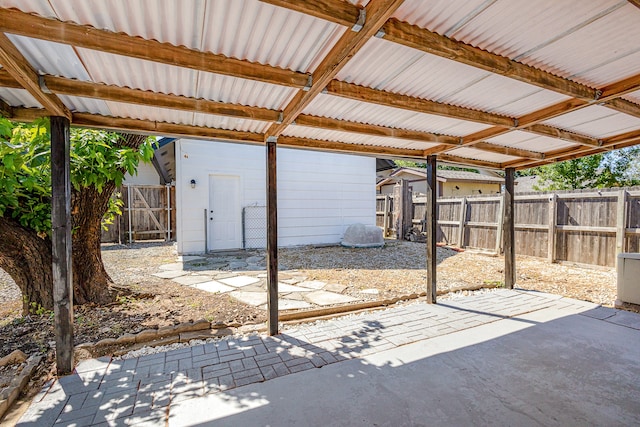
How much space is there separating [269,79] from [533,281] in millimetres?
5594

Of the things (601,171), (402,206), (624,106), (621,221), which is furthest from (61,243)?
(601,171)

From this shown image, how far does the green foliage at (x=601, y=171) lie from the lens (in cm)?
1147

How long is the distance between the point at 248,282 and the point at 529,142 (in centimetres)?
447

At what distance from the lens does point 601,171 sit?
11.7m

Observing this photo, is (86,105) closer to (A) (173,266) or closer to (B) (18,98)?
(B) (18,98)

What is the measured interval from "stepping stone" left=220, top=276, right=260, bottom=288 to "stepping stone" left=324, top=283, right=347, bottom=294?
3.99 ft

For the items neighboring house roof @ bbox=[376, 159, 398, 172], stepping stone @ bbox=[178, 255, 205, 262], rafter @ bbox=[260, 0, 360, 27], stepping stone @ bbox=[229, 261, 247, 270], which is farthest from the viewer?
neighboring house roof @ bbox=[376, 159, 398, 172]

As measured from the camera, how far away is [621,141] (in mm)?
3639

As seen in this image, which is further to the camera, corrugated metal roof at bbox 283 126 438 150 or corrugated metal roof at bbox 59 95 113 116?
corrugated metal roof at bbox 283 126 438 150

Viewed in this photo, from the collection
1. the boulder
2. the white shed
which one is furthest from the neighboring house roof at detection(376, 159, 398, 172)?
the boulder

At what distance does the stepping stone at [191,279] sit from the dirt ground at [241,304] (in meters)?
0.18

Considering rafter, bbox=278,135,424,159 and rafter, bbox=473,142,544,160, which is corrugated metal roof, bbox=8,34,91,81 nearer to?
rafter, bbox=278,135,424,159

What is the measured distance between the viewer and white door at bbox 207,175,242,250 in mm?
8133

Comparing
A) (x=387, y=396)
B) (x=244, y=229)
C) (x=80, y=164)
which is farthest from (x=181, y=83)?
(x=244, y=229)
